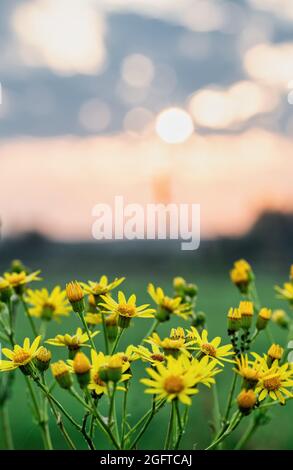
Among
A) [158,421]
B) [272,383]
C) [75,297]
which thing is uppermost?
[75,297]

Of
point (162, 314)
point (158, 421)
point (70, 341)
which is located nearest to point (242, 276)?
point (162, 314)

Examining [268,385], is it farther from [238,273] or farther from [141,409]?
[141,409]

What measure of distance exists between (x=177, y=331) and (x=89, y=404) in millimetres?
162

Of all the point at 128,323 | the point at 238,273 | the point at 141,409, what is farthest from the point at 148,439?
the point at 128,323

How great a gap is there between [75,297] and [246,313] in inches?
11.3

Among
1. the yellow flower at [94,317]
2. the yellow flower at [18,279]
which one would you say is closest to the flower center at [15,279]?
the yellow flower at [18,279]

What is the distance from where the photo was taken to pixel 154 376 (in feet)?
2.64

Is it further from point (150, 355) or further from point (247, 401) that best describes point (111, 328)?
point (247, 401)

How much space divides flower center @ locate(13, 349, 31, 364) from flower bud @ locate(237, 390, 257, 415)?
12.2 inches

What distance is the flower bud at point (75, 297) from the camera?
96 cm

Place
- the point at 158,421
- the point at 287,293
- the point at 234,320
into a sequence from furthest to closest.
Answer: the point at 158,421
the point at 287,293
the point at 234,320

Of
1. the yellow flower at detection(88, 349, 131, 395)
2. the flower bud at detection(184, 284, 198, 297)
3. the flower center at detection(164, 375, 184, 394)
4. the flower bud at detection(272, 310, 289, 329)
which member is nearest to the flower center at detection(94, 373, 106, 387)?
the yellow flower at detection(88, 349, 131, 395)

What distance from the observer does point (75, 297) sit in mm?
963

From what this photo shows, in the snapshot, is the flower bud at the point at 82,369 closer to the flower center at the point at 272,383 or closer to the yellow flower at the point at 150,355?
the yellow flower at the point at 150,355
